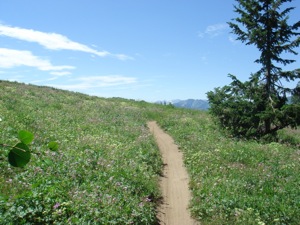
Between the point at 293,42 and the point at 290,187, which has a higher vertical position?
the point at 293,42

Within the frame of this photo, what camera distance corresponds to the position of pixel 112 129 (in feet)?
68.8

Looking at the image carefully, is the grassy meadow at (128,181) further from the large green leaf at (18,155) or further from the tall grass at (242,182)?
the large green leaf at (18,155)

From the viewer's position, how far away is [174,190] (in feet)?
42.1

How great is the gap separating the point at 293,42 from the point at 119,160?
608 inches

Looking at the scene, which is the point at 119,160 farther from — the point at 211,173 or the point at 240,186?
the point at 240,186

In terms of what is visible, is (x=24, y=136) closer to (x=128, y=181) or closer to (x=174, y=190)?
(x=128, y=181)

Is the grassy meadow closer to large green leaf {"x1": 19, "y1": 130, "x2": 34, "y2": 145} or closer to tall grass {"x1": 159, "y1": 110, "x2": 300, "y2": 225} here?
tall grass {"x1": 159, "y1": 110, "x2": 300, "y2": 225}

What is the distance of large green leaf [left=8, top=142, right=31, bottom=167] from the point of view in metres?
1.26

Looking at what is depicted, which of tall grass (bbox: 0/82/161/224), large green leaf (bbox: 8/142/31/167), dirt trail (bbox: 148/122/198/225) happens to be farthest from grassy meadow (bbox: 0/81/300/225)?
large green leaf (bbox: 8/142/31/167)

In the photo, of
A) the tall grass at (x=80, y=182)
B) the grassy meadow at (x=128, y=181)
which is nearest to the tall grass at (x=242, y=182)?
the grassy meadow at (x=128, y=181)

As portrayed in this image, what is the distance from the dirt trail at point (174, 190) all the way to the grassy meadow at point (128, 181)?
0.38 metres

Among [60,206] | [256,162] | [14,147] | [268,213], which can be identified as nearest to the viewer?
[14,147]

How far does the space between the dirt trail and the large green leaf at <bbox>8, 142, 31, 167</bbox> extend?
940 centimetres

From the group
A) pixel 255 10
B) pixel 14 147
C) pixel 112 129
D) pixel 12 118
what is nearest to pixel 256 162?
pixel 112 129
